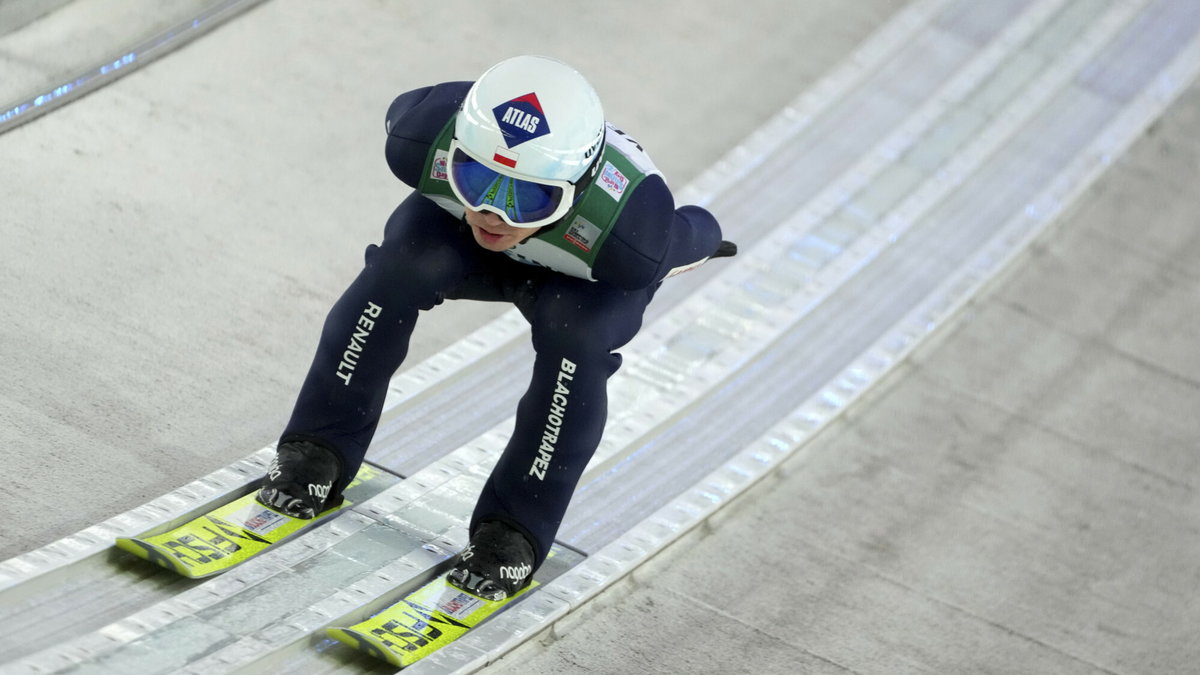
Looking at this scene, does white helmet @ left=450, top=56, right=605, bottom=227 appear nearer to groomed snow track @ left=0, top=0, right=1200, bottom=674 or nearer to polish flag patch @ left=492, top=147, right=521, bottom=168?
polish flag patch @ left=492, top=147, right=521, bottom=168

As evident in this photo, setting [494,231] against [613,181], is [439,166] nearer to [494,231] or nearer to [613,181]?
[494,231]

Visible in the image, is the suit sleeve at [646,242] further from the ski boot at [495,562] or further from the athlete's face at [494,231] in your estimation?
the ski boot at [495,562]

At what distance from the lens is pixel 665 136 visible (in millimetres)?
5648

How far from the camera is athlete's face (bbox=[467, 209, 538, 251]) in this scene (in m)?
2.98

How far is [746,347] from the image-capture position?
15.4ft

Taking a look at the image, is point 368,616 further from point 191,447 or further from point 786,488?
point 786,488

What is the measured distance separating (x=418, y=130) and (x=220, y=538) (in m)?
0.98

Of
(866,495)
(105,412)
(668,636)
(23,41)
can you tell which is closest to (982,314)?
(866,495)

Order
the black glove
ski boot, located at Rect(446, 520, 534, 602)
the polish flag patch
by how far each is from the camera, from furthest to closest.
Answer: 1. the black glove
2. ski boot, located at Rect(446, 520, 534, 602)
3. the polish flag patch

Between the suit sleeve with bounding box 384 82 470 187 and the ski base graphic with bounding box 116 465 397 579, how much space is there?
817mm

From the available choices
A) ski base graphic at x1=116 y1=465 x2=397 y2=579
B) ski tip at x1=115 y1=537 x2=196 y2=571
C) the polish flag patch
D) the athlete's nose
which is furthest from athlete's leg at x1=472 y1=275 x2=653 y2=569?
ski tip at x1=115 y1=537 x2=196 y2=571

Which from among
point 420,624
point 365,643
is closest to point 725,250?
point 420,624

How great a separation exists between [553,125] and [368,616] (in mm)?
1115

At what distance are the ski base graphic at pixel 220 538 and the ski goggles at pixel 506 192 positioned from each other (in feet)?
2.90
